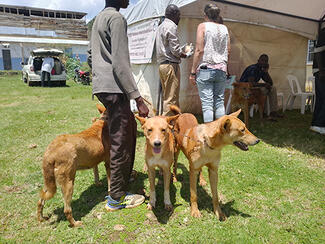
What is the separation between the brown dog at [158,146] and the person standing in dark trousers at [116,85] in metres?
0.24

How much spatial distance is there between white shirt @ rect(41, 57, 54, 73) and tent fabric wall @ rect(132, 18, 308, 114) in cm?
873

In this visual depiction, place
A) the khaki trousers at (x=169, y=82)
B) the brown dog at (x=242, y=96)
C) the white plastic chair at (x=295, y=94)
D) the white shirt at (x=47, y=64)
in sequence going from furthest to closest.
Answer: the white shirt at (x=47, y=64) < the white plastic chair at (x=295, y=94) < the brown dog at (x=242, y=96) < the khaki trousers at (x=169, y=82)

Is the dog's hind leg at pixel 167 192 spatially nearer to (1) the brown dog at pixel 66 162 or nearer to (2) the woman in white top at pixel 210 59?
(1) the brown dog at pixel 66 162

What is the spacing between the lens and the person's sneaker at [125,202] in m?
2.86

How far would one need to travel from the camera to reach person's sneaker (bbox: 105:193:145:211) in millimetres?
2861

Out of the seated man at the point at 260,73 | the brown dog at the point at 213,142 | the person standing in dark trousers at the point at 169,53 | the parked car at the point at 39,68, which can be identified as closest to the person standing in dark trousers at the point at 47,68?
the parked car at the point at 39,68

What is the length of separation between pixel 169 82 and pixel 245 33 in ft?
14.2

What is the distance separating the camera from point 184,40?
22.8ft

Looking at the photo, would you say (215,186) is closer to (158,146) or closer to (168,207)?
(168,207)

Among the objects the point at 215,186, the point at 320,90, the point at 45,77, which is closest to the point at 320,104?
the point at 320,90

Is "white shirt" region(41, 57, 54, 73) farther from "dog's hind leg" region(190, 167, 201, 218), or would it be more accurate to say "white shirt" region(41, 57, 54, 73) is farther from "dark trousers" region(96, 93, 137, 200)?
"dog's hind leg" region(190, 167, 201, 218)

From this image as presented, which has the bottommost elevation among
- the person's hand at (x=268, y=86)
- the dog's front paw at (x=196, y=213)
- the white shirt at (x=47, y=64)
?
the dog's front paw at (x=196, y=213)

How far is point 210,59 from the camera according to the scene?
3.84 metres

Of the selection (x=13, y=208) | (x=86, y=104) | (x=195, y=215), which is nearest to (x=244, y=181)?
(x=195, y=215)
